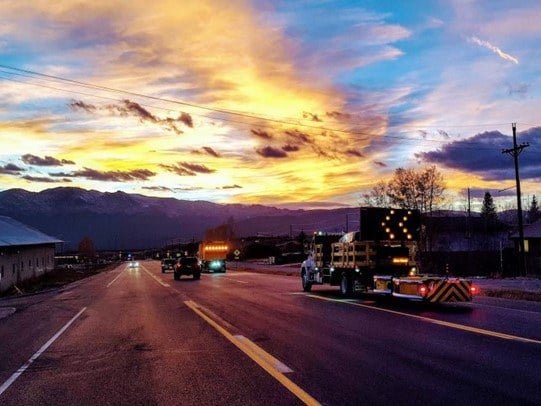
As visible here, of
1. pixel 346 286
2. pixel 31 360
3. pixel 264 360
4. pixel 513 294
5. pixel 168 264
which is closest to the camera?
pixel 264 360

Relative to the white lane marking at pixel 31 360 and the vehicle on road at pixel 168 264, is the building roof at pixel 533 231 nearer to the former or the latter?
the vehicle on road at pixel 168 264

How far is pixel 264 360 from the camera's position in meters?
10.1

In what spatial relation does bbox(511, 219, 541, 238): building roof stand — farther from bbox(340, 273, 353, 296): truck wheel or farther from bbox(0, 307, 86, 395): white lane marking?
bbox(0, 307, 86, 395): white lane marking

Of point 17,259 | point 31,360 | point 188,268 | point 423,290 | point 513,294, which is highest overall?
point 17,259

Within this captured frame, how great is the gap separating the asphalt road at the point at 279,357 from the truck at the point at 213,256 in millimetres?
44329

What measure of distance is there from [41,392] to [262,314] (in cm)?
966

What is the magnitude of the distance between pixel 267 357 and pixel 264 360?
0.27 meters

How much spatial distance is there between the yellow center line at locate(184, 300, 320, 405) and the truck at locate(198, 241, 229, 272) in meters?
47.1

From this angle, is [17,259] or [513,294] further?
[17,259]

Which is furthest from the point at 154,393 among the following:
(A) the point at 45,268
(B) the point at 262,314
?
(A) the point at 45,268

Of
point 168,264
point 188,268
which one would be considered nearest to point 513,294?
point 188,268

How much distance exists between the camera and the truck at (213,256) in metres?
63.0

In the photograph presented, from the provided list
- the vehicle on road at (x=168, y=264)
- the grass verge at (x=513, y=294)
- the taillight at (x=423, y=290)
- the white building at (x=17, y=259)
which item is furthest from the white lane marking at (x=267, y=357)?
the vehicle on road at (x=168, y=264)

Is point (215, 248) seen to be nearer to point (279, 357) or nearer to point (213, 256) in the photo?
point (213, 256)
